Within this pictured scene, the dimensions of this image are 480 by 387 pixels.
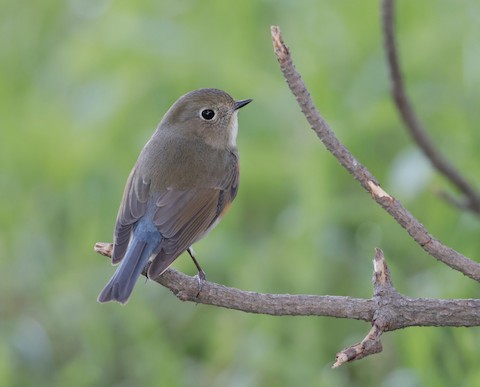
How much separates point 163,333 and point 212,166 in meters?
1.13

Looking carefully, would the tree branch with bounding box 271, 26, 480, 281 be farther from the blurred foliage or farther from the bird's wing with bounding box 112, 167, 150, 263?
the blurred foliage

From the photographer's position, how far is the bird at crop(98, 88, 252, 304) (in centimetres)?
376

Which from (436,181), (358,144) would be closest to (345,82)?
(358,144)

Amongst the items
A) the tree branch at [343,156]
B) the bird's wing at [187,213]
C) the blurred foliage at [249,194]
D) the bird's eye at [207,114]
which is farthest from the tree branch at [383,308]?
the bird's eye at [207,114]

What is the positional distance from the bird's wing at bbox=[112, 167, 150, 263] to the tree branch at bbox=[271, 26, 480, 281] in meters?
1.07

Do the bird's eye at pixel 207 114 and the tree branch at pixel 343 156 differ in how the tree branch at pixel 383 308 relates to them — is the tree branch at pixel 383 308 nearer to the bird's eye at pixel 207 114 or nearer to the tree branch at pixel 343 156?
the tree branch at pixel 343 156

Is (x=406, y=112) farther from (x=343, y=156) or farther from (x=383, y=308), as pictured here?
(x=383, y=308)

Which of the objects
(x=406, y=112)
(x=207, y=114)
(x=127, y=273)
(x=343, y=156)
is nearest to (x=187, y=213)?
(x=127, y=273)

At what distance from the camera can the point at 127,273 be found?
3.62 metres

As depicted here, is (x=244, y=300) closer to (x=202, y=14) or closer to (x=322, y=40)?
(x=322, y=40)

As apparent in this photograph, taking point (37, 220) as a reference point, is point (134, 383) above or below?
below

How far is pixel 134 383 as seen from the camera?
5.11 m

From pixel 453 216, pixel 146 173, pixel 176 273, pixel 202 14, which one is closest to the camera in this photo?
pixel 176 273

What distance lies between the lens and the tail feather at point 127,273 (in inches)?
139
